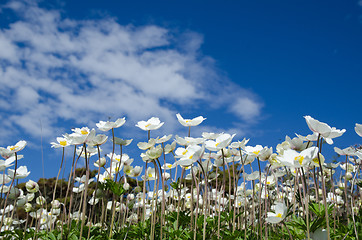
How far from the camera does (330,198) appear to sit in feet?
17.2

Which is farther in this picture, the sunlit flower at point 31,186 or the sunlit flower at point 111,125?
the sunlit flower at point 31,186

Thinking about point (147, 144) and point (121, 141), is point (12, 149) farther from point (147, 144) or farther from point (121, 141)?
point (147, 144)

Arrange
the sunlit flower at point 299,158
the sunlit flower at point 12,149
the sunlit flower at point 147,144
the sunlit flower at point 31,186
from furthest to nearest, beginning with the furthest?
1. the sunlit flower at point 31,186
2. the sunlit flower at point 12,149
3. the sunlit flower at point 147,144
4. the sunlit flower at point 299,158

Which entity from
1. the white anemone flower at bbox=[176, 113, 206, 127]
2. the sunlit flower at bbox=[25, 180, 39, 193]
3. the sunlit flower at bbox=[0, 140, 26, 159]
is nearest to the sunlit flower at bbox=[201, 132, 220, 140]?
the white anemone flower at bbox=[176, 113, 206, 127]

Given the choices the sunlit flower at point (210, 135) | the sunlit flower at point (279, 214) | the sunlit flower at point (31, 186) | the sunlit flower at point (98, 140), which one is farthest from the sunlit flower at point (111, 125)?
the sunlit flower at point (31, 186)

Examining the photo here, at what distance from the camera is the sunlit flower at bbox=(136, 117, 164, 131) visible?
9.47 feet

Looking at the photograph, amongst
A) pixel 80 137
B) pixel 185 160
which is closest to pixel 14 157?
pixel 80 137

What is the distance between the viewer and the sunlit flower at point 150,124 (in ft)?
9.47

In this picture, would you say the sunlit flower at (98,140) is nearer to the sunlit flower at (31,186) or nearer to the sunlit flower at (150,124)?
the sunlit flower at (150,124)

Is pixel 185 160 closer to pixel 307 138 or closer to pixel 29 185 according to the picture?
pixel 307 138

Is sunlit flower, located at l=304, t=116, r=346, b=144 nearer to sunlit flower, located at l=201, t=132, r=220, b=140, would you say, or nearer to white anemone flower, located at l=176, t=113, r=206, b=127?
sunlit flower, located at l=201, t=132, r=220, b=140

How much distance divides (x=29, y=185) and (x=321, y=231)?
3.46 metres

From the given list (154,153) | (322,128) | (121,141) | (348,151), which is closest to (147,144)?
(154,153)

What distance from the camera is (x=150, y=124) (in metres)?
2.93
